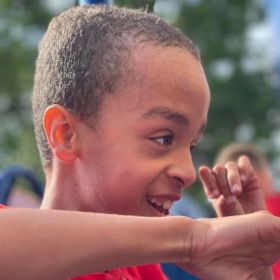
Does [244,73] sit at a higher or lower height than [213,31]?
lower

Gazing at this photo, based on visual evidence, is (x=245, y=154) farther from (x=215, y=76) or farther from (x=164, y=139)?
(x=215, y=76)

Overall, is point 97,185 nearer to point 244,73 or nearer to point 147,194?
point 147,194

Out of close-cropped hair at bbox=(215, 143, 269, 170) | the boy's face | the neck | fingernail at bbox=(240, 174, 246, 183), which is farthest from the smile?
close-cropped hair at bbox=(215, 143, 269, 170)

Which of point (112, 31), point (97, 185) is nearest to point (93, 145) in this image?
point (97, 185)

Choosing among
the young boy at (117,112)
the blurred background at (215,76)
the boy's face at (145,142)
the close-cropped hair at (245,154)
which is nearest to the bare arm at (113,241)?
the young boy at (117,112)

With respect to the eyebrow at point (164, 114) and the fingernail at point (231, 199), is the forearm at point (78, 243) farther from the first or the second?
the fingernail at point (231, 199)

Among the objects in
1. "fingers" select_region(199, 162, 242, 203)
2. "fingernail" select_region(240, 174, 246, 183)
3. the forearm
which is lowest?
the forearm

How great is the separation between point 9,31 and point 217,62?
324 cm

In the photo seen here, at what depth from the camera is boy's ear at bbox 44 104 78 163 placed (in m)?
1.33

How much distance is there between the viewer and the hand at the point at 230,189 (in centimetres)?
151

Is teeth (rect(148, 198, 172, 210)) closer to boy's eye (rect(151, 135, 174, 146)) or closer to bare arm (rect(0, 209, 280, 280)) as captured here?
boy's eye (rect(151, 135, 174, 146))

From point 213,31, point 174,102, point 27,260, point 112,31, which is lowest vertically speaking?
point 27,260

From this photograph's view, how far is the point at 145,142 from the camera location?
1272mm

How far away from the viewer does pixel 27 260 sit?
91 cm
